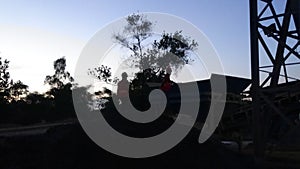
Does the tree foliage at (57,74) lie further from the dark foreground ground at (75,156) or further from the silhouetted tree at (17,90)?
the dark foreground ground at (75,156)

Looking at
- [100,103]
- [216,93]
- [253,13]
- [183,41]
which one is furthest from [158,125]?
[183,41]

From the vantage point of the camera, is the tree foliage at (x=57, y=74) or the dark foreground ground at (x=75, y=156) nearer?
the dark foreground ground at (x=75, y=156)

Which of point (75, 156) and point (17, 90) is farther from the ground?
point (17, 90)

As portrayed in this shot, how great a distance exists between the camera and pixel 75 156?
8.79 m

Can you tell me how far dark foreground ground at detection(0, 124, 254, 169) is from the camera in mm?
8595

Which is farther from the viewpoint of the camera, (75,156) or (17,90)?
(17,90)

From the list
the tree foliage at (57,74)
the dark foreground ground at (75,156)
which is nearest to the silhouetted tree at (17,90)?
the tree foliage at (57,74)

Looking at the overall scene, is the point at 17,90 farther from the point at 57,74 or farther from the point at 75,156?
the point at 75,156

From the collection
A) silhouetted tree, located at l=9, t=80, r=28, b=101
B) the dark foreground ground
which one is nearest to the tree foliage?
silhouetted tree, located at l=9, t=80, r=28, b=101

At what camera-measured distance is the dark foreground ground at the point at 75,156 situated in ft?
28.2

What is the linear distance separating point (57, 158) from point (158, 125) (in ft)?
9.56

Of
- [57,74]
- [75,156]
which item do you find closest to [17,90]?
[57,74]

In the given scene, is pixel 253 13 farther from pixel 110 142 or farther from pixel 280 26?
pixel 110 142

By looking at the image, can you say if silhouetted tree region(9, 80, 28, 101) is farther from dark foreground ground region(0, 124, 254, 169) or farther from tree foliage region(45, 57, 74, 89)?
dark foreground ground region(0, 124, 254, 169)
